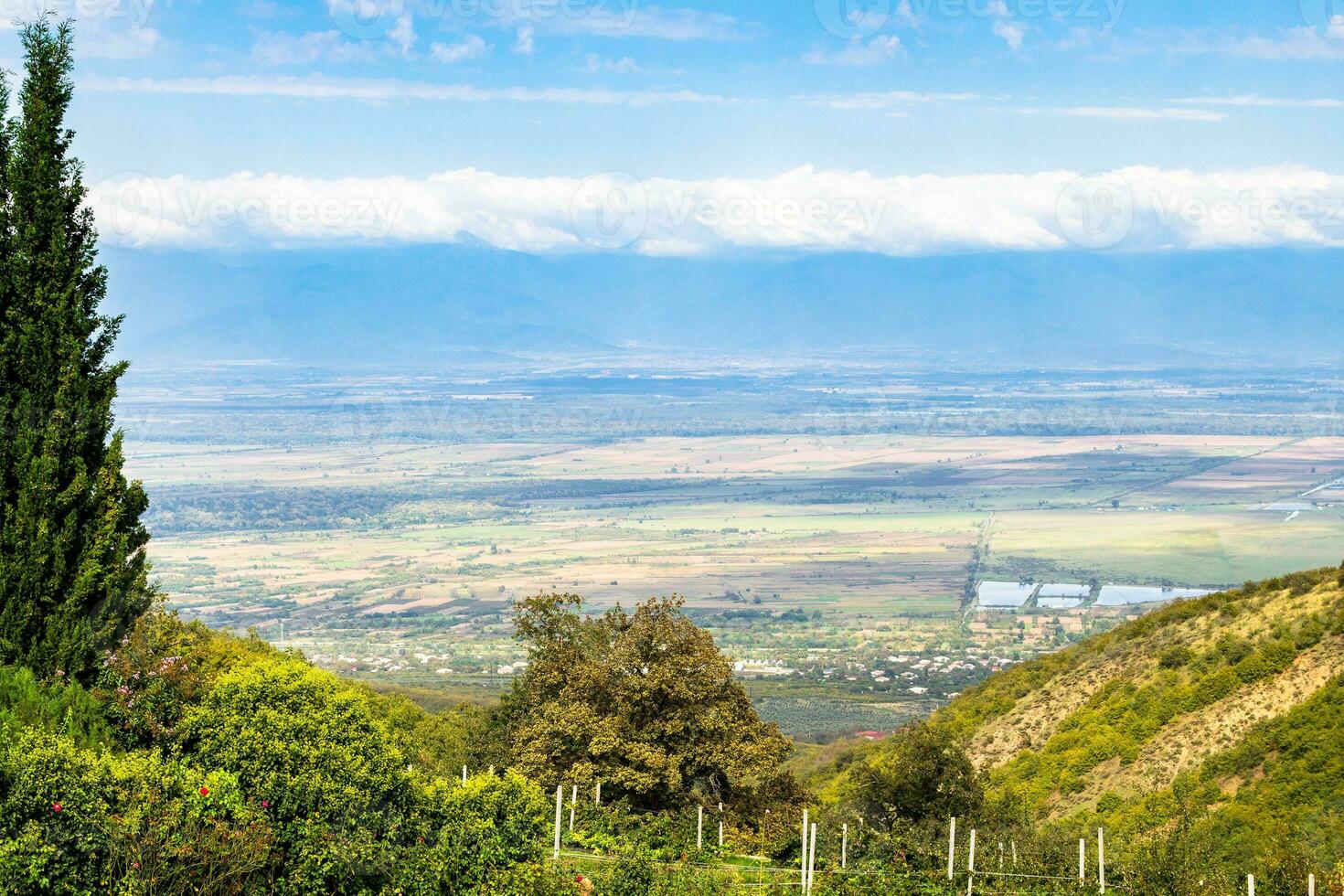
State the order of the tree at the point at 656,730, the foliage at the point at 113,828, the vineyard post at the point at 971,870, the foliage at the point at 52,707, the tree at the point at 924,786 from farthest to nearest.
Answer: the tree at the point at 656,730, the tree at the point at 924,786, the vineyard post at the point at 971,870, the foliage at the point at 52,707, the foliage at the point at 113,828

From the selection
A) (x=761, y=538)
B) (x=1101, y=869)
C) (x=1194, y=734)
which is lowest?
(x=1101, y=869)

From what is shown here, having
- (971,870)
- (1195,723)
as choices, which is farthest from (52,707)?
(1195,723)

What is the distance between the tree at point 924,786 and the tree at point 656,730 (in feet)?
6.47

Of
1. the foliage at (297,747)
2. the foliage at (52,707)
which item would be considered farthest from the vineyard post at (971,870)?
the foliage at (52,707)

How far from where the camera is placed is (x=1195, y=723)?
29.3 meters

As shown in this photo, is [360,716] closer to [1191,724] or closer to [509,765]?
[509,765]

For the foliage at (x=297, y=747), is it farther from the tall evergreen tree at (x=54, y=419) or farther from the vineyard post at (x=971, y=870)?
the vineyard post at (x=971, y=870)

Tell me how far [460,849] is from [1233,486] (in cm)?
13610

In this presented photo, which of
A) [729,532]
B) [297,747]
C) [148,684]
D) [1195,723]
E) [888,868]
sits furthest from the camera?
[729,532]

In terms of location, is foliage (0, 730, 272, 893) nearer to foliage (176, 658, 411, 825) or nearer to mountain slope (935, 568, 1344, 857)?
foliage (176, 658, 411, 825)

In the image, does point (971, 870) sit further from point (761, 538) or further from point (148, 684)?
point (761, 538)

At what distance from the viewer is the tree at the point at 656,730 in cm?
2378

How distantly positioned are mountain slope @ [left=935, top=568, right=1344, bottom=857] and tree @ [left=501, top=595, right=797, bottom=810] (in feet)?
13.0

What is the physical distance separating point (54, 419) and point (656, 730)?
1017 centimetres
